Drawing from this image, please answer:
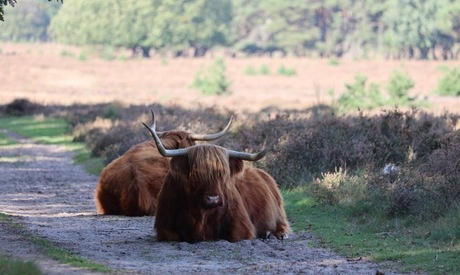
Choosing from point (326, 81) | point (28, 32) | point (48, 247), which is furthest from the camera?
point (28, 32)

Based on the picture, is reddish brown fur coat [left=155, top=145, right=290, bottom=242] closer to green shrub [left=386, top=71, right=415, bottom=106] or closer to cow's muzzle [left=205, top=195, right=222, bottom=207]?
cow's muzzle [left=205, top=195, right=222, bottom=207]

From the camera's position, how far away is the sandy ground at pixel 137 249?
997 cm

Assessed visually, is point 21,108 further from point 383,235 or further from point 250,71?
point 250,71

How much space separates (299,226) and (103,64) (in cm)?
9414

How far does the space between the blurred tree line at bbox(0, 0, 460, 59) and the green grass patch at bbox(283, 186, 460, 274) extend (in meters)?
86.1

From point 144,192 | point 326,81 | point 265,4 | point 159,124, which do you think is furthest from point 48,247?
point 265,4

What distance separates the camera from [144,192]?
14242 millimetres

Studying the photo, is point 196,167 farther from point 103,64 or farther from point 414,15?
point 414,15

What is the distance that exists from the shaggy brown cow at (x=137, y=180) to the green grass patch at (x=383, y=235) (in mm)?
1775

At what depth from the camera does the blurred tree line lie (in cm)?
11331

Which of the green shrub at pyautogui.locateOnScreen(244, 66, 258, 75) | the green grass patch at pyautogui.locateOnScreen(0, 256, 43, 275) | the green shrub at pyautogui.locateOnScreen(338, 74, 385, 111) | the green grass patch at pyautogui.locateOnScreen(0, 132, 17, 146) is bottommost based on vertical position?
the green shrub at pyautogui.locateOnScreen(244, 66, 258, 75)

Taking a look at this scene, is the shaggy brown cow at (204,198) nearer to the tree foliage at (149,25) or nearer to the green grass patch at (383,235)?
the green grass patch at (383,235)

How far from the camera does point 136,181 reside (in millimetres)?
14219

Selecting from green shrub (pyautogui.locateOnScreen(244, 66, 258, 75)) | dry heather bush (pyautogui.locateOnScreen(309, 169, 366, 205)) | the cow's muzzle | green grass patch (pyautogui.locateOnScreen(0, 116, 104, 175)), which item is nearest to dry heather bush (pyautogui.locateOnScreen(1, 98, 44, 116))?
green grass patch (pyautogui.locateOnScreen(0, 116, 104, 175))
